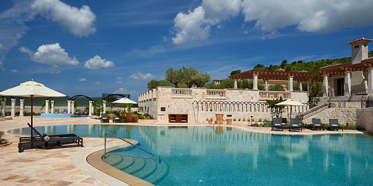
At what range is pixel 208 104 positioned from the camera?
27078 millimetres

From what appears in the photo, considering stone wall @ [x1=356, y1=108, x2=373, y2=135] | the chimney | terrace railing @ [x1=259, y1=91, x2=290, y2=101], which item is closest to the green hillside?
the chimney

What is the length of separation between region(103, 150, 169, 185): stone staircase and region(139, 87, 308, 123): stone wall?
17.0 m

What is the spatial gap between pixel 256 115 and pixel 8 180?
2589cm

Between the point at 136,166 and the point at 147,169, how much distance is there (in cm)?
50

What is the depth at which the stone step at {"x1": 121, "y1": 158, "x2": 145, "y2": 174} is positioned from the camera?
6907mm

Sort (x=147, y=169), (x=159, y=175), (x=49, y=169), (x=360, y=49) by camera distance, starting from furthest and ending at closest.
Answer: (x=360, y=49)
(x=147, y=169)
(x=159, y=175)
(x=49, y=169)

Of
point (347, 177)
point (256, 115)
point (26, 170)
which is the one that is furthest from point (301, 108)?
point (26, 170)

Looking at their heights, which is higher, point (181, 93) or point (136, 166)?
point (181, 93)

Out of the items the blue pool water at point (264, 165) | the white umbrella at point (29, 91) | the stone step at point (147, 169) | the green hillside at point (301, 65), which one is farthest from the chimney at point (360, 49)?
the green hillside at point (301, 65)

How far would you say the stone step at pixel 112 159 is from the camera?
7552 mm

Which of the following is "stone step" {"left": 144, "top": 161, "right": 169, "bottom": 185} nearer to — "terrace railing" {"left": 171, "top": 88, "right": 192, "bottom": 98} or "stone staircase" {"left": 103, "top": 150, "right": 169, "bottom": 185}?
"stone staircase" {"left": 103, "top": 150, "right": 169, "bottom": 185}

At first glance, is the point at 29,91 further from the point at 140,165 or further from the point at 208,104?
the point at 208,104

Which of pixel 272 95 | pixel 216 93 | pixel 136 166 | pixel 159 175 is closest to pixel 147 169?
pixel 136 166

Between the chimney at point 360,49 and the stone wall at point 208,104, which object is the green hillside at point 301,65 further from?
the stone wall at point 208,104
